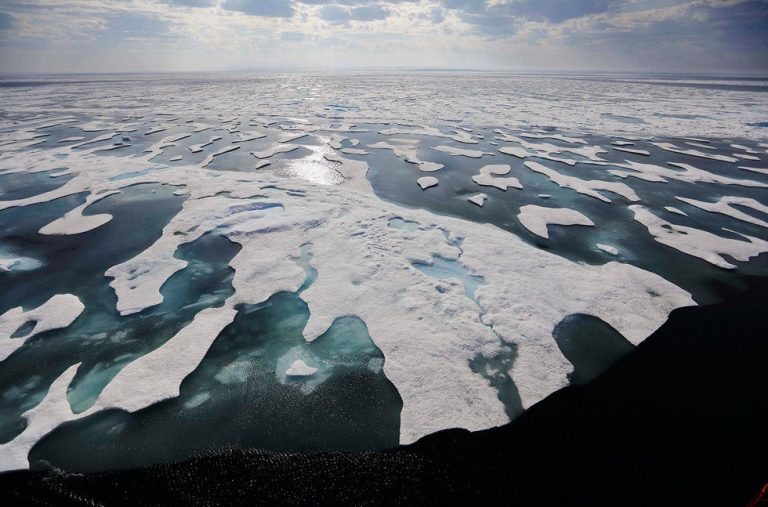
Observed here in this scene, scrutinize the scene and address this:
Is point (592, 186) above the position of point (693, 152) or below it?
below

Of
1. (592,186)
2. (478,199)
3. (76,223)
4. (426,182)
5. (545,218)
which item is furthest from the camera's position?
(426,182)

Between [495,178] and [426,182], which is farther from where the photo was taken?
[495,178]

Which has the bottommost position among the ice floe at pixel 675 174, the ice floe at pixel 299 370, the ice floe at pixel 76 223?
the ice floe at pixel 299 370

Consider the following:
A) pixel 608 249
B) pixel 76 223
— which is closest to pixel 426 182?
pixel 608 249

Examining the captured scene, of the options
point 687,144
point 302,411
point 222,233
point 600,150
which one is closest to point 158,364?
point 302,411

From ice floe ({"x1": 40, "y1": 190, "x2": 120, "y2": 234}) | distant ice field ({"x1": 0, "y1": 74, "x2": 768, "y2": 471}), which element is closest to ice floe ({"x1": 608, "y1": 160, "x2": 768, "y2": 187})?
distant ice field ({"x1": 0, "y1": 74, "x2": 768, "y2": 471})

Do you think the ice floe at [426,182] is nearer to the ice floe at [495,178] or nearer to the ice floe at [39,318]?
the ice floe at [495,178]

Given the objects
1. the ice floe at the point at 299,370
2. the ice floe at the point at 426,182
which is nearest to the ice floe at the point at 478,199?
the ice floe at the point at 426,182

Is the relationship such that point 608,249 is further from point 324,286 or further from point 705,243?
point 324,286
